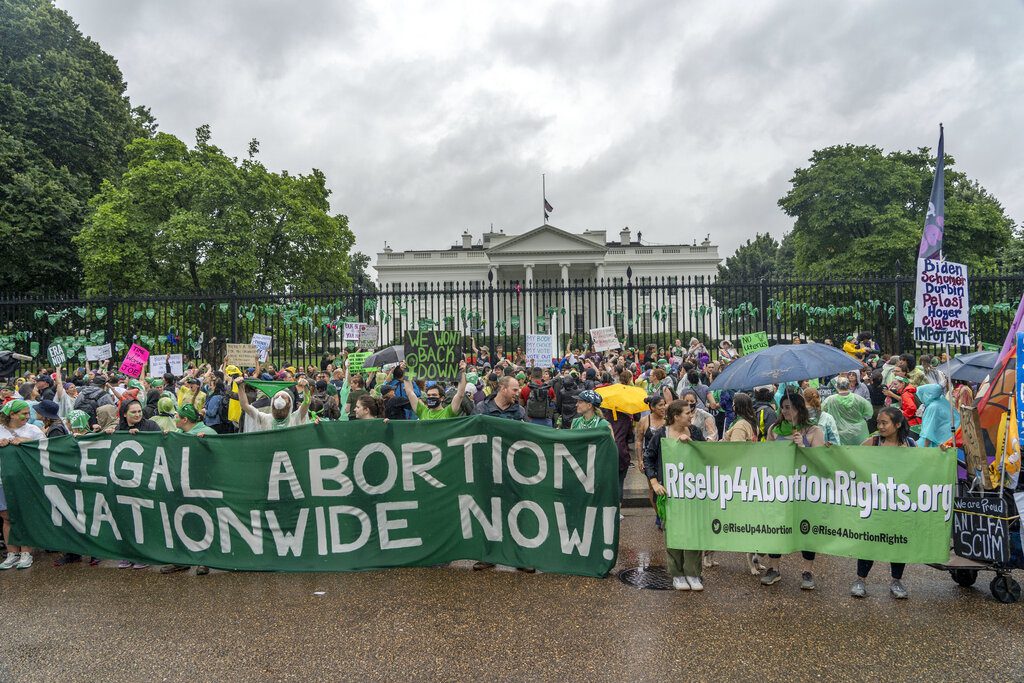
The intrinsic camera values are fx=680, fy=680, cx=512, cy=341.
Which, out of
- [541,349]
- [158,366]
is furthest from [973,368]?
[158,366]

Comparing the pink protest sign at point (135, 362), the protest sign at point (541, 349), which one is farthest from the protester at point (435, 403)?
the pink protest sign at point (135, 362)

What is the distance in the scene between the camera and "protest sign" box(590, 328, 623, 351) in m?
13.6

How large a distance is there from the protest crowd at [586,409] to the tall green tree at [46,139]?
1824 centimetres

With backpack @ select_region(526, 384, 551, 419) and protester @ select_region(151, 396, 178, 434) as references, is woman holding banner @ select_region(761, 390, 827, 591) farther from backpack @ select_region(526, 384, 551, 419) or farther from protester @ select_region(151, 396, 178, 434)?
protester @ select_region(151, 396, 178, 434)

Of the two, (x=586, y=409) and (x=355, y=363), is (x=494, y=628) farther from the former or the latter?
(x=355, y=363)

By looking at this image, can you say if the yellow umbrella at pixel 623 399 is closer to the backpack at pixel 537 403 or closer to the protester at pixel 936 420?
the backpack at pixel 537 403

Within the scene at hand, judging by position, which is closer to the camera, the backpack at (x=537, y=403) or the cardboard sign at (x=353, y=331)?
the backpack at (x=537, y=403)

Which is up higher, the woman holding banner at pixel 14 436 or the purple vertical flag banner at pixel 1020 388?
the purple vertical flag banner at pixel 1020 388

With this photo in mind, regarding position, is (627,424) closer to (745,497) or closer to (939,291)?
(745,497)

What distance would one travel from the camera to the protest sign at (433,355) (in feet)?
28.1

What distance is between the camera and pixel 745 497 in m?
5.45

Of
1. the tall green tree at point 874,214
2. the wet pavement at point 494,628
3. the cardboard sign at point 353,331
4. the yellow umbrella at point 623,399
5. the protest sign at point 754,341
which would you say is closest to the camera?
the wet pavement at point 494,628

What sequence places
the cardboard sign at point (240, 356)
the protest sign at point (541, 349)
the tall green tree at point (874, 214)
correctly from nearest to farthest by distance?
the cardboard sign at point (240, 356) → the protest sign at point (541, 349) → the tall green tree at point (874, 214)

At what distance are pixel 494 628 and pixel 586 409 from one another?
7.70ft
